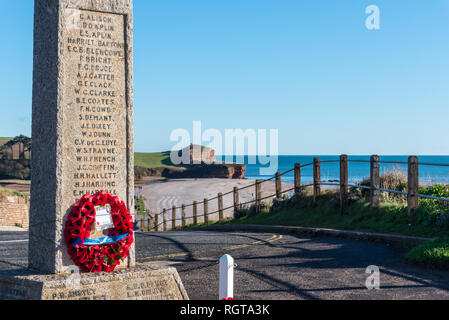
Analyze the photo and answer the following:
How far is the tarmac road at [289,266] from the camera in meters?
6.26

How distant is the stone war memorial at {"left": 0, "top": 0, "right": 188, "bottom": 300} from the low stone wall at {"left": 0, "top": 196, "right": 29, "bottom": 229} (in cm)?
1768

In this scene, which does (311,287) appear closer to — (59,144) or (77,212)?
(77,212)

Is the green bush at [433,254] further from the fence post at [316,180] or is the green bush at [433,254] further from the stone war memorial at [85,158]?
the fence post at [316,180]

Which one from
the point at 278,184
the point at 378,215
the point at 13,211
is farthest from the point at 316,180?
the point at 13,211

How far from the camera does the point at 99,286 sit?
5199mm

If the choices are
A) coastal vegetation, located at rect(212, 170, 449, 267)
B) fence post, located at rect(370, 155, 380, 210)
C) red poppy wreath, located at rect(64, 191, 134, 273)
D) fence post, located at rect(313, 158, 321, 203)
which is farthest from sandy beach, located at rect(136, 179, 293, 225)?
red poppy wreath, located at rect(64, 191, 134, 273)

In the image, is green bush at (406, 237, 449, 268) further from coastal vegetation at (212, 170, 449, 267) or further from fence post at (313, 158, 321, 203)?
fence post at (313, 158, 321, 203)

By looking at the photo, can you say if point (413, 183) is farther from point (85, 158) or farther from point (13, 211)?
point (13, 211)

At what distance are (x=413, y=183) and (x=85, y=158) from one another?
778cm

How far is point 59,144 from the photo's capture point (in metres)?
5.40

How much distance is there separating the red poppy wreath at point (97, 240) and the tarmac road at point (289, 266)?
1097 mm
